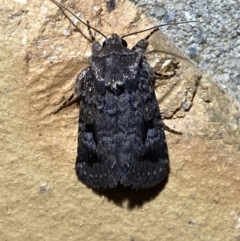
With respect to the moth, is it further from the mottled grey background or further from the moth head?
the mottled grey background

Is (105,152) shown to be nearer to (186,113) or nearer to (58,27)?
(186,113)

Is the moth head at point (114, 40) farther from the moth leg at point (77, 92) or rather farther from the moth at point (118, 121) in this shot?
the moth leg at point (77, 92)

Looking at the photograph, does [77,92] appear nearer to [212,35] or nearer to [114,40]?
[114,40]

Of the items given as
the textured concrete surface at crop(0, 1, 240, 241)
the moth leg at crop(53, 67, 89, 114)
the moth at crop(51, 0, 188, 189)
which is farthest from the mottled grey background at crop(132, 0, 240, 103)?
the moth leg at crop(53, 67, 89, 114)

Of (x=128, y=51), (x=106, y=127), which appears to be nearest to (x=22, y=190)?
(x=106, y=127)

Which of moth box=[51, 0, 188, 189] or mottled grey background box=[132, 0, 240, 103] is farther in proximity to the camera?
moth box=[51, 0, 188, 189]
